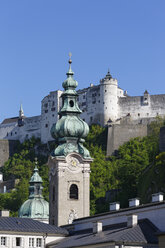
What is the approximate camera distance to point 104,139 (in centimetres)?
16612

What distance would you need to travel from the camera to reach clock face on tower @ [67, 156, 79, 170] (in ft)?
251

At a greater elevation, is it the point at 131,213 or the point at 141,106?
the point at 141,106

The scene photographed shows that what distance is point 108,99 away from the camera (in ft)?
563

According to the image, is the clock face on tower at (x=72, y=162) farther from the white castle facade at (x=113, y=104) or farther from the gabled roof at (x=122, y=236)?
the white castle facade at (x=113, y=104)

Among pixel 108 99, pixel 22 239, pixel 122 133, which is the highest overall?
pixel 108 99

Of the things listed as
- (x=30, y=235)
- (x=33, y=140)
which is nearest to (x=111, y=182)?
(x=33, y=140)

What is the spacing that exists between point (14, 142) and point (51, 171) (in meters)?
117

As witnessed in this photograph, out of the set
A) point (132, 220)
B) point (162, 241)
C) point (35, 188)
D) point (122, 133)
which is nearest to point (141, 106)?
point (122, 133)

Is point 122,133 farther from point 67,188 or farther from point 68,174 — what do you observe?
point 67,188

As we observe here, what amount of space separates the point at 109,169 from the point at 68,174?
6396 centimetres

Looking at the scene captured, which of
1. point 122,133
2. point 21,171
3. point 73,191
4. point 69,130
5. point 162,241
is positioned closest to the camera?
point 162,241

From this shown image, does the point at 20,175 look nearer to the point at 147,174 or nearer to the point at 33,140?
the point at 33,140

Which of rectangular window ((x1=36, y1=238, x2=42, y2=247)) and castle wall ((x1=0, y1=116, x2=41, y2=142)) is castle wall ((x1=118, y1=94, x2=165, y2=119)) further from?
rectangular window ((x1=36, y1=238, x2=42, y2=247))

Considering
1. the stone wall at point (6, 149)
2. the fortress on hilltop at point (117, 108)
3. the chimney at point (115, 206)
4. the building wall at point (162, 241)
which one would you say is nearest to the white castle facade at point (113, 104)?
the fortress on hilltop at point (117, 108)
